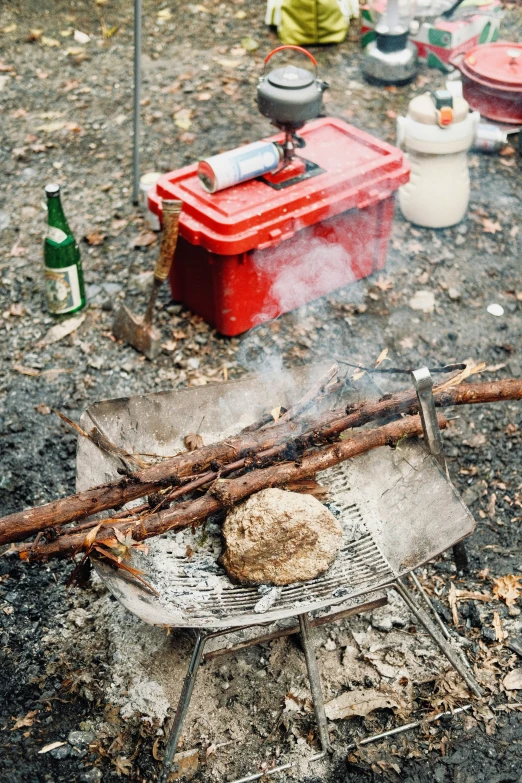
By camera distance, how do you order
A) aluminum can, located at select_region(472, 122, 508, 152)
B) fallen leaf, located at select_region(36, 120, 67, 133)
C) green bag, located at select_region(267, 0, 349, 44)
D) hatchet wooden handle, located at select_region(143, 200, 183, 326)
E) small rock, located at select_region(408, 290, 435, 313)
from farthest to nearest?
green bag, located at select_region(267, 0, 349, 44) < fallen leaf, located at select_region(36, 120, 67, 133) < aluminum can, located at select_region(472, 122, 508, 152) < small rock, located at select_region(408, 290, 435, 313) < hatchet wooden handle, located at select_region(143, 200, 183, 326)

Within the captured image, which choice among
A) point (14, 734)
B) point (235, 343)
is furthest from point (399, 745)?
point (235, 343)

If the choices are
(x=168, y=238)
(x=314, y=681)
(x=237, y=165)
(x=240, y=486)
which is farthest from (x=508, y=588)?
(x=237, y=165)

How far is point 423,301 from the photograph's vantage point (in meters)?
5.11

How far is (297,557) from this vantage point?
2.78 meters

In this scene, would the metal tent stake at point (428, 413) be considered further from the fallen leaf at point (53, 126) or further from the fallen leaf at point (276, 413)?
the fallen leaf at point (53, 126)

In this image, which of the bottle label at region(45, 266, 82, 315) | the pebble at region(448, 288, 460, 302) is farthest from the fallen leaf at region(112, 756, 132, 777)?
the pebble at region(448, 288, 460, 302)

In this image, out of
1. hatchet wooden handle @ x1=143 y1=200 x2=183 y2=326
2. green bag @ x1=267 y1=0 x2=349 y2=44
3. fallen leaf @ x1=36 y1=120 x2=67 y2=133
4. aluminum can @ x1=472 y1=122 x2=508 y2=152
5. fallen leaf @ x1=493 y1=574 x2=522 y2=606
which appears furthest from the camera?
green bag @ x1=267 y1=0 x2=349 y2=44

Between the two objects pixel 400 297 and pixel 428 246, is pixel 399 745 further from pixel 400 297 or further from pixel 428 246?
pixel 428 246

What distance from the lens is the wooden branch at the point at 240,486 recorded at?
262 centimetres

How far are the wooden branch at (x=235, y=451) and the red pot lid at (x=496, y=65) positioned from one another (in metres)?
3.71

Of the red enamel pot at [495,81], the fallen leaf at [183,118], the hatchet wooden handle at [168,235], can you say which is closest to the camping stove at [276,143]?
the hatchet wooden handle at [168,235]

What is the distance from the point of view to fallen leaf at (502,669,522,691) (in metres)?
3.17

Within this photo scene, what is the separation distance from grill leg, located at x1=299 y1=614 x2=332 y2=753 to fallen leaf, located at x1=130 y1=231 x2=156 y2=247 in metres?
3.36

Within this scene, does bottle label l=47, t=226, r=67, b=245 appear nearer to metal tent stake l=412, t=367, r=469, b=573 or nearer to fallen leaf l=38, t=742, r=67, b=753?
metal tent stake l=412, t=367, r=469, b=573
